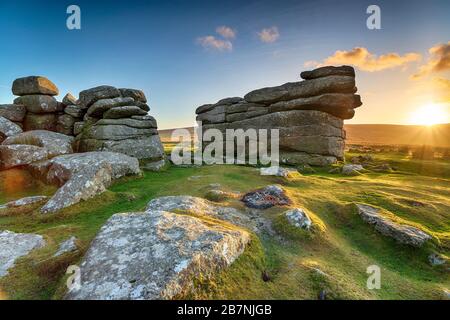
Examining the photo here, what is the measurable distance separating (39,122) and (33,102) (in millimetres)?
2390

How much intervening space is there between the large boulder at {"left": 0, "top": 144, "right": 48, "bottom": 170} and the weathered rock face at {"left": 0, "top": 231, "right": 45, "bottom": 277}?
478 inches

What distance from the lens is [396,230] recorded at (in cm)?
1238

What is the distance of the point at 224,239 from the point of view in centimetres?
826

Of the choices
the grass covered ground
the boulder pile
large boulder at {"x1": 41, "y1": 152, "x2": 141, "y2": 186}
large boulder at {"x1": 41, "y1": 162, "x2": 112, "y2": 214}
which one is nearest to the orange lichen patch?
the grass covered ground

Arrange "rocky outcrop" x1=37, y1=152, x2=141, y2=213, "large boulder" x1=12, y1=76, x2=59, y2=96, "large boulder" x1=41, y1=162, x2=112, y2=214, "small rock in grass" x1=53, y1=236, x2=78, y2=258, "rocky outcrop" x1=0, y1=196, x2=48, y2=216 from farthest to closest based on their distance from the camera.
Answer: "large boulder" x1=12, y1=76, x2=59, y2=96, "rocky outcrop" x1=37, y1=152, x2=141, y2=213, "rocky outcrop" x1=0, y1=196, x2=48, y2=216, "large boulder" x1=41, y1=162, x2=112, y2=214, "small rock in grass" x1=53, y1=236, x2=78, y2=258

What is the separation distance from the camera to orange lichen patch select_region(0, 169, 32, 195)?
60.6ft

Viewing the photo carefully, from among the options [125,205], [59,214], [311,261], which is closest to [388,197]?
[311,261]

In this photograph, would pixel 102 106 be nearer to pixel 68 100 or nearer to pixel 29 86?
pixel 68 100

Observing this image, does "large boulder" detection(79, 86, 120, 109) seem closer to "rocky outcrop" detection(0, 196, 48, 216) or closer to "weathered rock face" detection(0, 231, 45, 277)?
"rocky outcrop" detection(0, 196, 48, 216)

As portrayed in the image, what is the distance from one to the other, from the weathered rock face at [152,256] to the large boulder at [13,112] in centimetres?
2809

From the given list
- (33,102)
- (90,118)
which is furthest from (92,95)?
(33,102)

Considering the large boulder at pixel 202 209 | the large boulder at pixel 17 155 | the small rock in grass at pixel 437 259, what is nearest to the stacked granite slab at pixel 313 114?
the small rock in grass at pixel 437 259

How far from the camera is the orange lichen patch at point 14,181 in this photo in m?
18.5

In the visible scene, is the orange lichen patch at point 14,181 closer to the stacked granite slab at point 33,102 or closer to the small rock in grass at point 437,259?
the stacked granite slab at point 33,102
